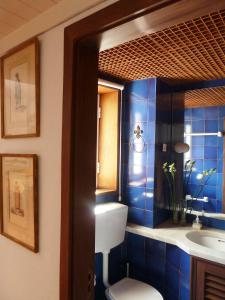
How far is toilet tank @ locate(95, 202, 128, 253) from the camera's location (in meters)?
1.75

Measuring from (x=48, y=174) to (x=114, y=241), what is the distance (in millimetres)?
1105

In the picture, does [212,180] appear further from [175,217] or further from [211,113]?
[211,113]

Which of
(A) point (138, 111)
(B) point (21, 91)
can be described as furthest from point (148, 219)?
(B) point (21, 91)

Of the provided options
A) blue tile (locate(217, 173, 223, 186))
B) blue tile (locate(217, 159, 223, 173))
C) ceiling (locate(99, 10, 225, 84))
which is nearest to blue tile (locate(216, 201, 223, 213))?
blue tile (locate(217, 173, 223, 186))

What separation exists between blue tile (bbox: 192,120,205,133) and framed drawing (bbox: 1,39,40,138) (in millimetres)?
1514

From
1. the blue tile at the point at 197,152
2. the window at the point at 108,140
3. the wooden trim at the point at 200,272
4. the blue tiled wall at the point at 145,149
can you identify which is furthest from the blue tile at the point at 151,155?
the wooden trim at the point at 200,272

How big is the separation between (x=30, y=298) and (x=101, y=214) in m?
0.75

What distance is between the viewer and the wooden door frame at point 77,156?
891mm

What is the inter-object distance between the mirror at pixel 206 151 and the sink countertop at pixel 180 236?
0.25 meters

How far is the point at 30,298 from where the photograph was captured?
1096 millimetres

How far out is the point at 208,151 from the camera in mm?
2029

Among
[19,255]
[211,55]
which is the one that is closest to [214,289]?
[19,255]

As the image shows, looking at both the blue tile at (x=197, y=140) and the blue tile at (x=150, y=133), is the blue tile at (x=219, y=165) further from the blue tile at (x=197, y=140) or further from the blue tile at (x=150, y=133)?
the blue tile at (x=150, y=133)

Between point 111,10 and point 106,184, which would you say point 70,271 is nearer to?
point 111,10
